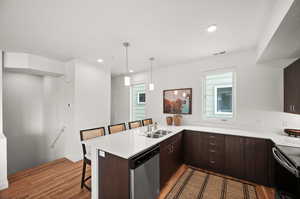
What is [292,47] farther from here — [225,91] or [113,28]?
[113,28]

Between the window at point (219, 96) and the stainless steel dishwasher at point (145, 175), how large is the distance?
2101mm

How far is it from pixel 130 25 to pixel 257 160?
323 centimetres

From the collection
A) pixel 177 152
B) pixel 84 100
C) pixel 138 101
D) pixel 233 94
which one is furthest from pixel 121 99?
pixel 233 94

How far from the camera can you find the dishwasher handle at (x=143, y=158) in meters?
1.45

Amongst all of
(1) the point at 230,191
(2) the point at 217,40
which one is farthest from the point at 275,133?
(2) the point at 217,40

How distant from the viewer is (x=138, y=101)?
4.67 m

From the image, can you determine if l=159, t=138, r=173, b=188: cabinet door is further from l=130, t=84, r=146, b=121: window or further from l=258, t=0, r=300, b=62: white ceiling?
l=130, t=84, r=146, b=121: window

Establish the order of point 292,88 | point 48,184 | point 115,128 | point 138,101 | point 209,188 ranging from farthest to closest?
point 138,101 → point 115,128 → point 48,184 → point 209,188 → point 292,88

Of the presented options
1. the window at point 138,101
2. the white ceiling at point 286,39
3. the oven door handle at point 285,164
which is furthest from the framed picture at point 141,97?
the oven door handle at point 285,164

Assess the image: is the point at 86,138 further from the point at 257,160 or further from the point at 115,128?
the point at 257,160

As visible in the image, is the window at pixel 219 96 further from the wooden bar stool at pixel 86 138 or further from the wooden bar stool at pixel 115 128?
the wooden bar stool at pixel 86 138

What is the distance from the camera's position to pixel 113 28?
190 cm

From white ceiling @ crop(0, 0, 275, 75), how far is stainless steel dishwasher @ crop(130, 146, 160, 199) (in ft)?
6.18

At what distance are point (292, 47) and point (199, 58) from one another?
5.33 feet
